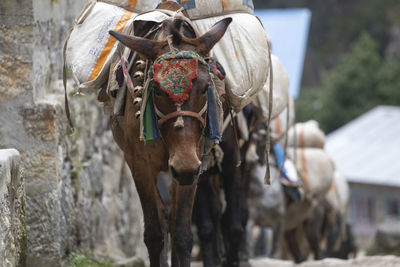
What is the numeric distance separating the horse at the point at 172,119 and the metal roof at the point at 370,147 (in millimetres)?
21928

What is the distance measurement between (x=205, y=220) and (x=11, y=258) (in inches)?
102

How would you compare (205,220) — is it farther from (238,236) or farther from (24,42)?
(24,42)

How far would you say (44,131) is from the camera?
21.7ft

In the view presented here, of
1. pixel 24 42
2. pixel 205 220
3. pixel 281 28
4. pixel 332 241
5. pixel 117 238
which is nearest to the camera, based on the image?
pixel 24 42

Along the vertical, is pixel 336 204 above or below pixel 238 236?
below

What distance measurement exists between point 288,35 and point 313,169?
59.7 ft

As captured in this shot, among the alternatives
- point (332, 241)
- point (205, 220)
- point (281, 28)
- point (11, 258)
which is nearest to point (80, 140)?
point (205, 220)

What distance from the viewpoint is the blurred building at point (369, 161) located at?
2819 centimetres

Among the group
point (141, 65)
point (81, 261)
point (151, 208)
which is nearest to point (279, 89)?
point (81, 261)

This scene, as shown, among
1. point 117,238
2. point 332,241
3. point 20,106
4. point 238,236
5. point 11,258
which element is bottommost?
point 332,241

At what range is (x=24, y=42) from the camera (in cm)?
651

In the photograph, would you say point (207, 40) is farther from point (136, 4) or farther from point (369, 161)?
point (369, 161)

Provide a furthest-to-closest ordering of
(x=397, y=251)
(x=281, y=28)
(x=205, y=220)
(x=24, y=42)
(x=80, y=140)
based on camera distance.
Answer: (x=281, y=28)
(x=397, y=251)
(x=80, y=140)
(x=205, y=220)
(x=24, y=42)

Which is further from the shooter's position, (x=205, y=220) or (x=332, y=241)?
(x=332, y=241)
